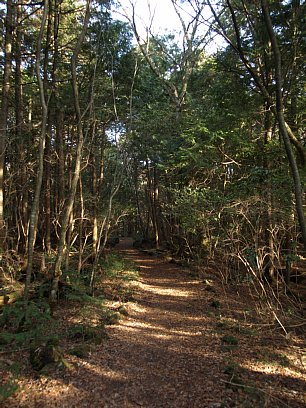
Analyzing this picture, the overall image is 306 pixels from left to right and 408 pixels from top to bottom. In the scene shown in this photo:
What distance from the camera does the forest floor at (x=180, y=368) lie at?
4.02 meters

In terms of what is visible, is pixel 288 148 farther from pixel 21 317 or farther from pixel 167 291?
pixel 167 291

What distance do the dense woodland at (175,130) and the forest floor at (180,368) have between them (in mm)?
977

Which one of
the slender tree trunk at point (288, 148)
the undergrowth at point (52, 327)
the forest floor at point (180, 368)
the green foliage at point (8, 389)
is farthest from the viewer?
the undergrowth at point (52, 327)

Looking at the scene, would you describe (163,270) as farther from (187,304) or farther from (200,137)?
(200,137)

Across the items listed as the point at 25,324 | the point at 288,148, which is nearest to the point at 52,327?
the point at 25,324

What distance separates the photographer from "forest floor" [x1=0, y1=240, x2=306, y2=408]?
4016mm

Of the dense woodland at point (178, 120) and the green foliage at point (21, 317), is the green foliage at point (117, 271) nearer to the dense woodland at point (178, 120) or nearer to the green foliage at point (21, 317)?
the dense woodland at point (178, 120)

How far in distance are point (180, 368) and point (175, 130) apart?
387 inches

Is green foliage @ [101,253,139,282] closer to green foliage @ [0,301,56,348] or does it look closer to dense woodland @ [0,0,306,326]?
dense woodland @ [0,0,306,326]

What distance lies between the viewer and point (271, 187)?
25.5 ft

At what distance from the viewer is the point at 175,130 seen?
12555mm

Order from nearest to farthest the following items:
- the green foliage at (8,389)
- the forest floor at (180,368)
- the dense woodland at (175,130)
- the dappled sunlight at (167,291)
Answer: the green foliage at (8,389) → the forest floor at (180,368) → the dense woodland at (175,130) → the dappled sunlight at (167,291)

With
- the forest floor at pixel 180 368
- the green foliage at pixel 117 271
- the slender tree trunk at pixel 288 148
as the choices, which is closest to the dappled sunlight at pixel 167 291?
the green foliage at pixel 117 271

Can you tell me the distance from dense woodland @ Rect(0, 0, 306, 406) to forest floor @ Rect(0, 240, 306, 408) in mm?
977
